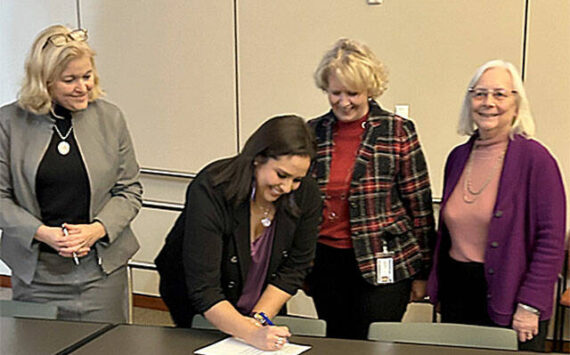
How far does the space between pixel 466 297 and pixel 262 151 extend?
92 centimetres

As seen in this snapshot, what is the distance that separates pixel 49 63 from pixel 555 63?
2319 mm

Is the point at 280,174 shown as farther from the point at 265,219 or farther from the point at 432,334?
the point at 432,334

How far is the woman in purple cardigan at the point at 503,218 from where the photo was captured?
238cm

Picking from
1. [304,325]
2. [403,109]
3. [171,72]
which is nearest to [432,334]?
[304,325]

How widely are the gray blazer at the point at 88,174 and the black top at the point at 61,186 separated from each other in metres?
0.02

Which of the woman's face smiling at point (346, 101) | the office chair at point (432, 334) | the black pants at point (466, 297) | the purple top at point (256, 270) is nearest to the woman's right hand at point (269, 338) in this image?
the purple top at point (256, 270)

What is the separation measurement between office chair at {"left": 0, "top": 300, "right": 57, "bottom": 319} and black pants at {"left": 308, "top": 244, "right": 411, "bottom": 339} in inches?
35.9

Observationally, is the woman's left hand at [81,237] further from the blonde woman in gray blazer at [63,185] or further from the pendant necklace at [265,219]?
the pendant necklace at [265,219]

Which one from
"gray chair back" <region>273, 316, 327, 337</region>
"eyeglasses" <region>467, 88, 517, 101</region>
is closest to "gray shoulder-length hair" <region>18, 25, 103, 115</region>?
"gray chair back" <region>273, 316, 327, 337</region>

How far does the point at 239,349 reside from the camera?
208 cm

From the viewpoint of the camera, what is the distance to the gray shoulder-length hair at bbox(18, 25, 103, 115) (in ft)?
8.23

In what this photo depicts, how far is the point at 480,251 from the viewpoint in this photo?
2479 mm

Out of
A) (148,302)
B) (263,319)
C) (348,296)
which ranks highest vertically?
(263,319)

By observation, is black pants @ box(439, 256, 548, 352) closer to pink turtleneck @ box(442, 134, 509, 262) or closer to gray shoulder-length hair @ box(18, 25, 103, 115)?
pink turtleneck @ box(442, 134, 509, 262)
